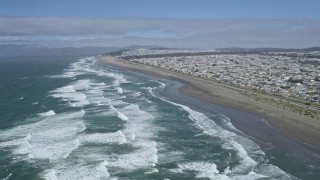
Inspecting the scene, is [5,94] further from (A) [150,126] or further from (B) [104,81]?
(A) [150,126]

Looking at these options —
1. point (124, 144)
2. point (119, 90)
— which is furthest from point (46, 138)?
point (119, 90)

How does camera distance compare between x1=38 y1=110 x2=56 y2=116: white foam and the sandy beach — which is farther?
x1=38 y1=110 x2=56 y2=116: white foam

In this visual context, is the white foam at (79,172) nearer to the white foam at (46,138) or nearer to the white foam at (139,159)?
the white foam at (139,159)

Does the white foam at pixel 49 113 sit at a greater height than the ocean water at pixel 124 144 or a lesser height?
greater

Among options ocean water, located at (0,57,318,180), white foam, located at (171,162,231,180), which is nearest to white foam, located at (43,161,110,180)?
ocean water, located at (0,57,318,180)

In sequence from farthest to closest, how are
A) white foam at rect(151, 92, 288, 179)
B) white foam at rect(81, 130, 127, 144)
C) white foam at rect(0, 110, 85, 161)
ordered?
white foam at rect(81, 130, 127, 144) → white foam at rect(0, 110, 85, 161) → white foam at rect(151, 92, 288, 179)

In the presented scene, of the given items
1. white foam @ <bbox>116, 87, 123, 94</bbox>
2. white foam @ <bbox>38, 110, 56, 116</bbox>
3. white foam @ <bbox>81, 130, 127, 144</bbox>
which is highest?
white foam @ <bbox>38, 110, 56, 116</bbox>

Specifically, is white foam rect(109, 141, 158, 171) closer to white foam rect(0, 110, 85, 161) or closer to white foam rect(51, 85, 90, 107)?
white foam rect(0, 110, 85, 161)

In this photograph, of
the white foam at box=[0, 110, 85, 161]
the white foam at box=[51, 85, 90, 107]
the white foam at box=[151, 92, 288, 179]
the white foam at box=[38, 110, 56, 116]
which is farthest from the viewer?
the white foam at box=[51, 85, 90, 107]

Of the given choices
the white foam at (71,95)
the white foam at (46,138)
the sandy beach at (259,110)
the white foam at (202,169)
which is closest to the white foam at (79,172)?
the white foam at (46,138)
